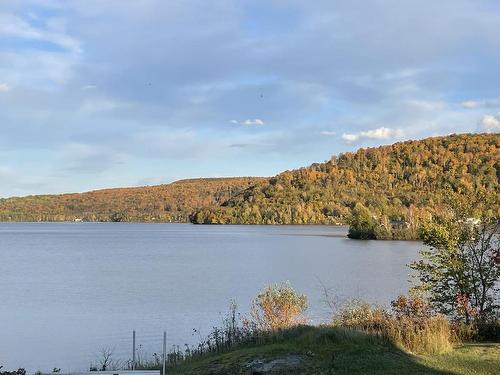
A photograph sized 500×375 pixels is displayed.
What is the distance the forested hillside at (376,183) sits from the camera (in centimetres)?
13812

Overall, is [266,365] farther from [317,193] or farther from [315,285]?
[317,193]

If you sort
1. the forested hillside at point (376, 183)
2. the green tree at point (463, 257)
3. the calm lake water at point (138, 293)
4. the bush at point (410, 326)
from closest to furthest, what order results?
the bush at point (410, 326), the green tree at point (463, 257), the calm lake water at point (138, 293), the forested hillside at point (376, 183)

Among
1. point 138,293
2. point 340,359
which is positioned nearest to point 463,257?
point 340,359

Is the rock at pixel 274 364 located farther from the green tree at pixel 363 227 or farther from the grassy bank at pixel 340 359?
the green tree at pixel 363 227

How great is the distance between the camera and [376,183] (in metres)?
176

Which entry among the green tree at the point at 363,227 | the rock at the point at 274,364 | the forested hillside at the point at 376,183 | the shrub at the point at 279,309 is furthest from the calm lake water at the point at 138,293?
the forested hillside at the point at 376,183

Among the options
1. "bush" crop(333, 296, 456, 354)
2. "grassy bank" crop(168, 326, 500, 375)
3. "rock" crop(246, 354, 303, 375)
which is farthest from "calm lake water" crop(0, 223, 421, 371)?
"rock" crop(246, 354, 303, 375)

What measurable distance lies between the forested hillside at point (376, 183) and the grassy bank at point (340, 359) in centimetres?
11365

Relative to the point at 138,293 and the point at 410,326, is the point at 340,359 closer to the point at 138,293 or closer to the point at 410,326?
the point at 410,326

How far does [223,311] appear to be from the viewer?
2812cm

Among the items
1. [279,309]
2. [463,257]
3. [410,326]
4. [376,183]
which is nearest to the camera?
[410,326]

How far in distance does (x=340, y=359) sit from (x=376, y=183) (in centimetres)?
16859

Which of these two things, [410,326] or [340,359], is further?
[410,326]

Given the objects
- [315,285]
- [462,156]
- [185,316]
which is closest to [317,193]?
[462,156]
